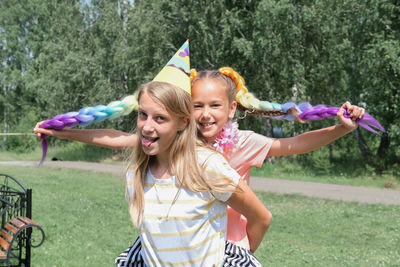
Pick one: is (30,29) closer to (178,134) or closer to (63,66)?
(63,66)

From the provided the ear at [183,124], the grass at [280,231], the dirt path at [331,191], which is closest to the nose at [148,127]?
the ear at [183,124]

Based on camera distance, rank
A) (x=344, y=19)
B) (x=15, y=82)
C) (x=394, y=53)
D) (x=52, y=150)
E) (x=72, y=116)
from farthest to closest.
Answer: (x=15, y=82), (x=52, y=150), (x=344, y=19), (x=394, y=53), (x=72, y=116)

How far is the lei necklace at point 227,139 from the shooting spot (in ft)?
7.65

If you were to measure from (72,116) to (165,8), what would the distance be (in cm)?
1640

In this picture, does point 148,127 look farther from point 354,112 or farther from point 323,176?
point 323,176

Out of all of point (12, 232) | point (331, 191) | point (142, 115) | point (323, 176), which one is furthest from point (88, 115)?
point (323, 176)

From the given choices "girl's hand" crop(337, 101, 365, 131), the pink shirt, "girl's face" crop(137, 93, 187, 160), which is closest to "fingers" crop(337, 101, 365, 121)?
"girl's hand" crop(337, 101, 365, 131)

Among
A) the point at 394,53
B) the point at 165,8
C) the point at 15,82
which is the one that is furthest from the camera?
the point at 15,82

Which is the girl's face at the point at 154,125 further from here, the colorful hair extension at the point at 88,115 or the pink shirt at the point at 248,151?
the pink shirt at the point at 248,151

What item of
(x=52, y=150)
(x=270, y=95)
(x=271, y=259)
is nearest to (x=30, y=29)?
(x=52, y=150)

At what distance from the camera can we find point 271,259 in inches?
242

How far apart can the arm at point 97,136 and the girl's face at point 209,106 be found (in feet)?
1.15

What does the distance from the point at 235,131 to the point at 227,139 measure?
0.26 ft

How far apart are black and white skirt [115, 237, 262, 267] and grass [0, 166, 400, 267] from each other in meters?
4.06
